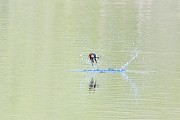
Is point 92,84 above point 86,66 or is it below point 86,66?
below

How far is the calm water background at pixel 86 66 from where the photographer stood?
21328 millimetres

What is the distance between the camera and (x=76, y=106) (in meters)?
21.5

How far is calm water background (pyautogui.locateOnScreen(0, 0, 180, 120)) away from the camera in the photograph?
2133cm

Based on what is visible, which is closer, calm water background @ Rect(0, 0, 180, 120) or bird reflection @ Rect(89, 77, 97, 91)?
calm water background @ Rect(0, 0, 180, 120)

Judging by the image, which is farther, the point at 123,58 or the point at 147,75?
the point at 123,58

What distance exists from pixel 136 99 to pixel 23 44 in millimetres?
10527

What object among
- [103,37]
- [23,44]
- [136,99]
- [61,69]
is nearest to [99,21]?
[103,37]

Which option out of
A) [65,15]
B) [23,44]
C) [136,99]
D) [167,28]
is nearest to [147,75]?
[136,99]

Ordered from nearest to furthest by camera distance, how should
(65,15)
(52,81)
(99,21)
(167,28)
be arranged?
(52,81) < (167,28) < (99,21) < (65,15)

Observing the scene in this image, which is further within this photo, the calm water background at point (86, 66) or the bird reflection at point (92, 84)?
the bird reflection at point (92, 84)

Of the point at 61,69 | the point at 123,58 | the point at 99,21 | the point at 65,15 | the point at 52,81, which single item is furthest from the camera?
the point at 65,15

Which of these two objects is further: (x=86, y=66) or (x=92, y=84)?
(x=86, y=66)

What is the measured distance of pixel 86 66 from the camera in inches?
1080

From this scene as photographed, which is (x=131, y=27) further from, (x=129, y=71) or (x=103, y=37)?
(x=129, y=71)
